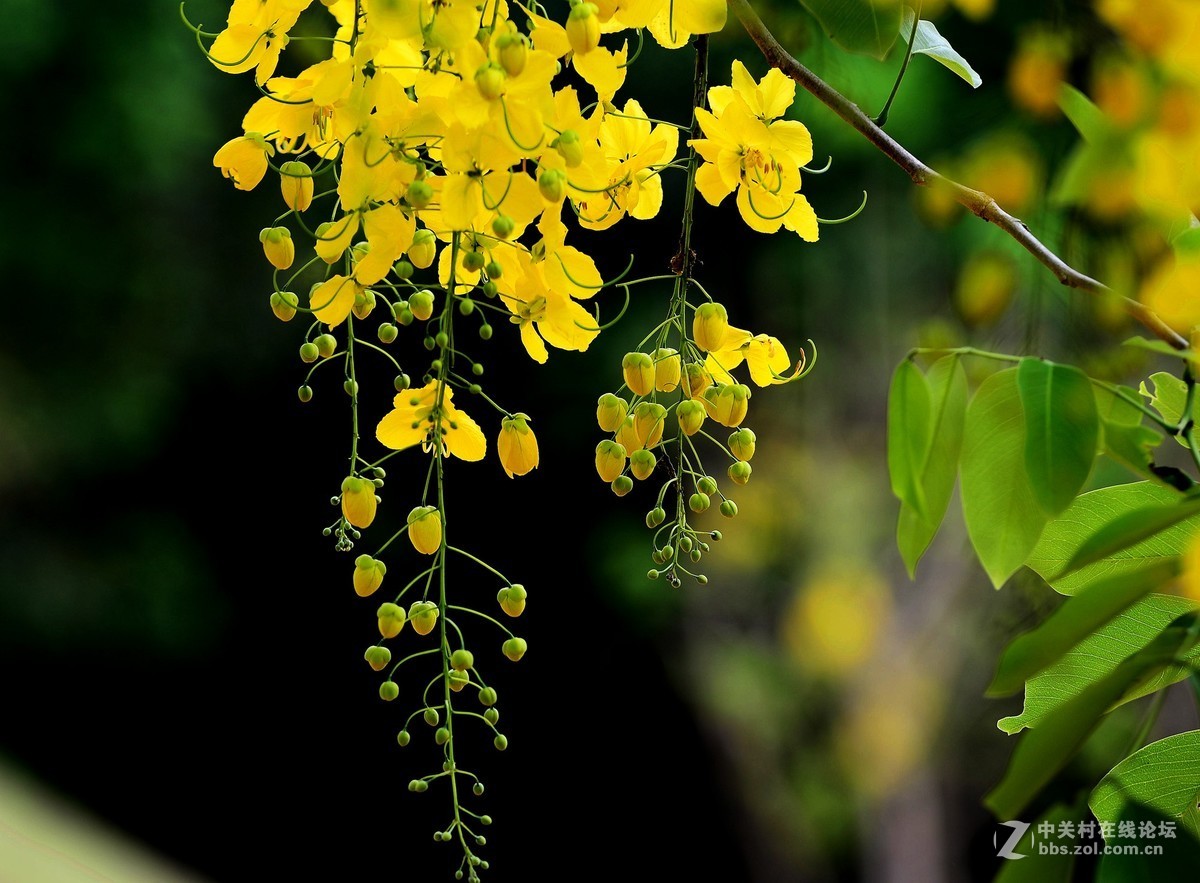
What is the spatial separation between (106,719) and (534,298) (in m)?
3.27

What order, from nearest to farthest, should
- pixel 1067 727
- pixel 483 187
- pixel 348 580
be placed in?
pixel 1067 727 < pixel 483 187 < pixel 348 580

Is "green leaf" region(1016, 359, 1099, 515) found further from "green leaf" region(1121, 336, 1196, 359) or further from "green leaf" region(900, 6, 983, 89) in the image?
"green leaf" region(900, 6, 983, 89)

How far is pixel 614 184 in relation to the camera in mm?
408

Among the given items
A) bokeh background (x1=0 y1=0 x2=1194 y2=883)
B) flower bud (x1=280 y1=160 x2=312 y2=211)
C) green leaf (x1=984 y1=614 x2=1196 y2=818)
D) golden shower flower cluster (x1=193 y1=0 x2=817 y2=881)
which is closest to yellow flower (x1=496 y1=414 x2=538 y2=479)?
golden shower flower cluster (x1=193 y1=0 x2=817 y2=881)

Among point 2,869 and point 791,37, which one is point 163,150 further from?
point 791,37

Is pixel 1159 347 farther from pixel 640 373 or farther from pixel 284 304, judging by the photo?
pixel 284 304

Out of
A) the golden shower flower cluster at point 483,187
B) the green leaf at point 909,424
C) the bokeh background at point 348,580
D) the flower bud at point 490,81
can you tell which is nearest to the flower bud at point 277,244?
the golden shower flower cluster at point 483,187

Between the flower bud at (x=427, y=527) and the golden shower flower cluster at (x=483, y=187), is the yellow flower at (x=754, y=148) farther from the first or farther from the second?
the flower bud at (x=427, y=527)

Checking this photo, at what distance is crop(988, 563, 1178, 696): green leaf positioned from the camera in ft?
0.87

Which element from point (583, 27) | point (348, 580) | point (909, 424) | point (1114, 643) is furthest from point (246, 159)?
point (348, 580)

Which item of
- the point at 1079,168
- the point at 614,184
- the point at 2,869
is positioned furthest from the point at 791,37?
the point at 2,869

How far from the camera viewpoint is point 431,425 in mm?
426

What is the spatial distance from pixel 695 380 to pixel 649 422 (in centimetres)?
2

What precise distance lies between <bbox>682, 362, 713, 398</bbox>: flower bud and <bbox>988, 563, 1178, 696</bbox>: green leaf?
0.17m
